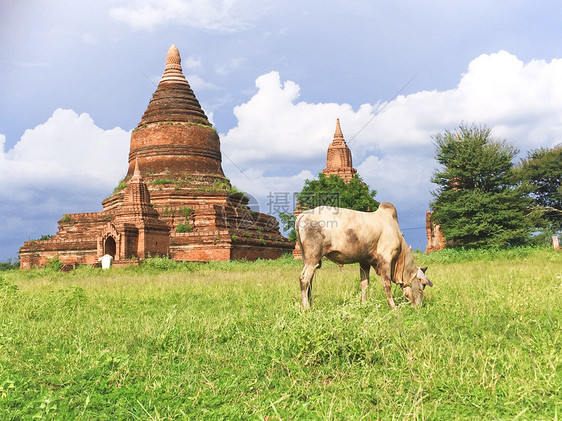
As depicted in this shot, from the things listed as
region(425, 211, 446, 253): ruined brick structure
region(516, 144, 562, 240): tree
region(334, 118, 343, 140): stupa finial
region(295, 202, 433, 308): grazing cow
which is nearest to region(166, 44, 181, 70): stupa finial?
region(334, 118, 343, 140): stupa finial

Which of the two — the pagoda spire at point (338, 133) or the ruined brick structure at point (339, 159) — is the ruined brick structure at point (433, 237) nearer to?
the ruined brick structure at point (339, 159)

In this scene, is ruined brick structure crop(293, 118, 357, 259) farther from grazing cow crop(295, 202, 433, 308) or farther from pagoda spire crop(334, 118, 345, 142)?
grazing cow crop(295, 202, 433, 308)

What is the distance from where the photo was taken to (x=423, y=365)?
3557 millimetres

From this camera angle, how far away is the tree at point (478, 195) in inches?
854

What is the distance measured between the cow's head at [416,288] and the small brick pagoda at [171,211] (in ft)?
47.8

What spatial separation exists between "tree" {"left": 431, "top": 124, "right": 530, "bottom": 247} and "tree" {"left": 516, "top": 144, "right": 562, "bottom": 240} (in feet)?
31.5

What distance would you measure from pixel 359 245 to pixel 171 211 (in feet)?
63.1

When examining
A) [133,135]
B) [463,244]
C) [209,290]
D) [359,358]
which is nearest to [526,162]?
[463,244]

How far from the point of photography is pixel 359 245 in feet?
20.1

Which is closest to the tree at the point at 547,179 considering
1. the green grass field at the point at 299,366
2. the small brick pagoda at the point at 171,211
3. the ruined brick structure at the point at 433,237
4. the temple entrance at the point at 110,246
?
the ruined brick structure at the point at 433,237

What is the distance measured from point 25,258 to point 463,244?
22.8m

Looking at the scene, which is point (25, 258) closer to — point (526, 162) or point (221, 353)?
point (221, 353)

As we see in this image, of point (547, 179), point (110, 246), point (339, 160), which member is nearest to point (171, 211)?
point (110, 246)

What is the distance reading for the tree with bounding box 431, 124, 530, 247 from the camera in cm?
2169
